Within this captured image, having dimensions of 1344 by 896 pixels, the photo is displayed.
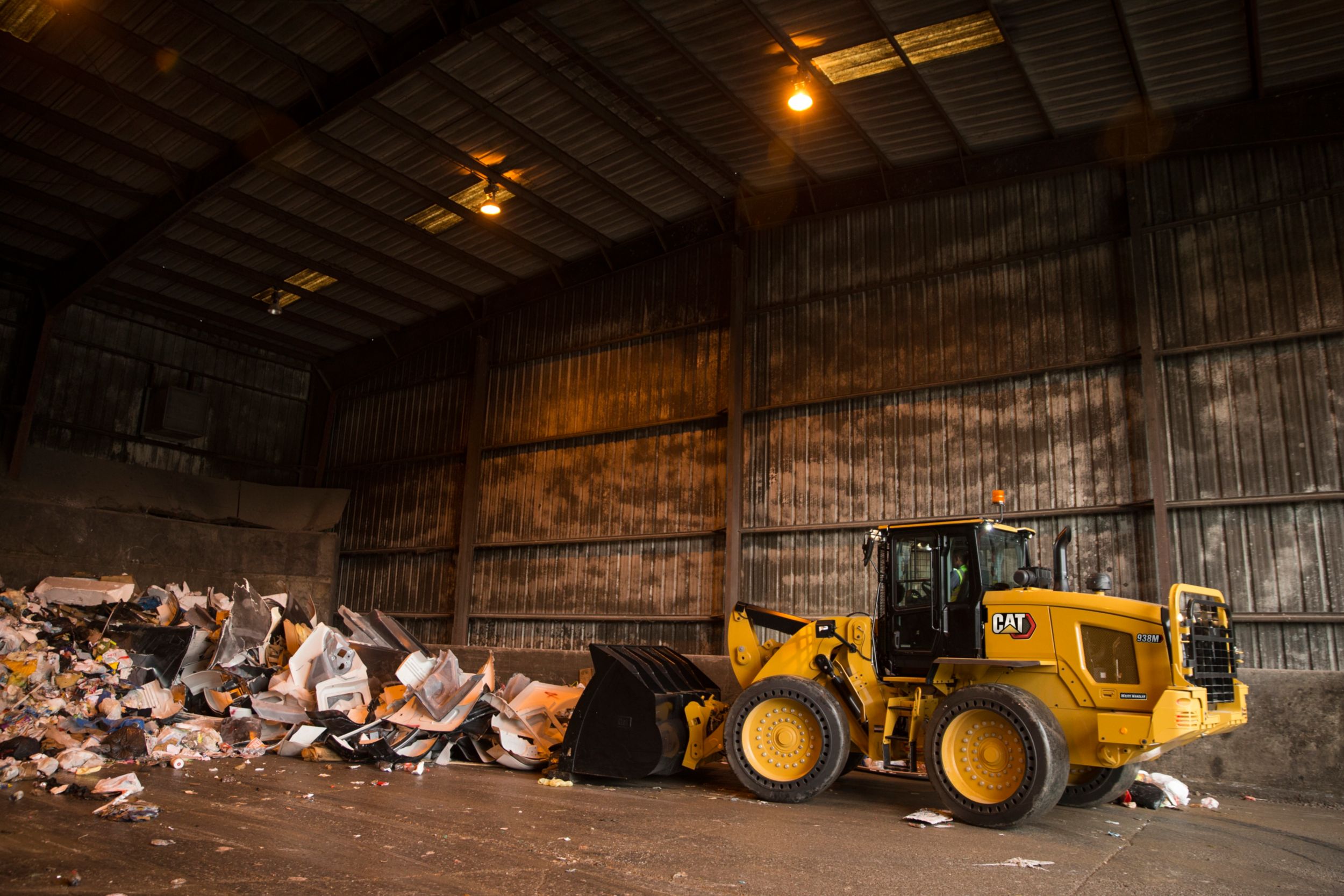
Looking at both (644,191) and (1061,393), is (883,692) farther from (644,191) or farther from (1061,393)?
(644,191)

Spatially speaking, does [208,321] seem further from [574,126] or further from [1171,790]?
[1171,790]

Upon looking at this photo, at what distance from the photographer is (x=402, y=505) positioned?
20.4m

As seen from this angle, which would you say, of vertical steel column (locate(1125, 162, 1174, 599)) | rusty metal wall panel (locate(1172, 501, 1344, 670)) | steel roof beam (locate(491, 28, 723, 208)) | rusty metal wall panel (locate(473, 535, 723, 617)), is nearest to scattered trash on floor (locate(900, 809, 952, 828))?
vertical steel column (locate(1125, 162, 1174, 599))

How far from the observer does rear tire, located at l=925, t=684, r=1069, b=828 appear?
692 cm

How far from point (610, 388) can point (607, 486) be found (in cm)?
190

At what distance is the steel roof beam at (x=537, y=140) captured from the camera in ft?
42.0

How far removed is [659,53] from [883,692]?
895 centimetres

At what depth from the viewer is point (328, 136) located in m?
14.0

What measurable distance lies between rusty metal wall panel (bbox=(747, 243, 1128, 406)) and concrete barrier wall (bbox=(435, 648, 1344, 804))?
4.58 m

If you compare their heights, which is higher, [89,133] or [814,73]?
[814,73]

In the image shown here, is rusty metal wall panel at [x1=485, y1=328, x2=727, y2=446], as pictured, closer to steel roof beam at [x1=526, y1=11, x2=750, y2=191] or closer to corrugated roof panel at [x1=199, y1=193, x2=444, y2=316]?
corrugated roof panel at [x1=199, y1=193, x2=444, y2=316]

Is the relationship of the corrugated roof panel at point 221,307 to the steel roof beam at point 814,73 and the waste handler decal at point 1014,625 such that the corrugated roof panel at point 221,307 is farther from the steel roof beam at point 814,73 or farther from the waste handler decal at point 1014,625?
the waste handler decal at point 1014,625

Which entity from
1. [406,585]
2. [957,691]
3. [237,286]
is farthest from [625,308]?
[957,691]

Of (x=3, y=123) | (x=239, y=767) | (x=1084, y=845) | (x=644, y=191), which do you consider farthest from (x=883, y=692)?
(x=3, y=123)
